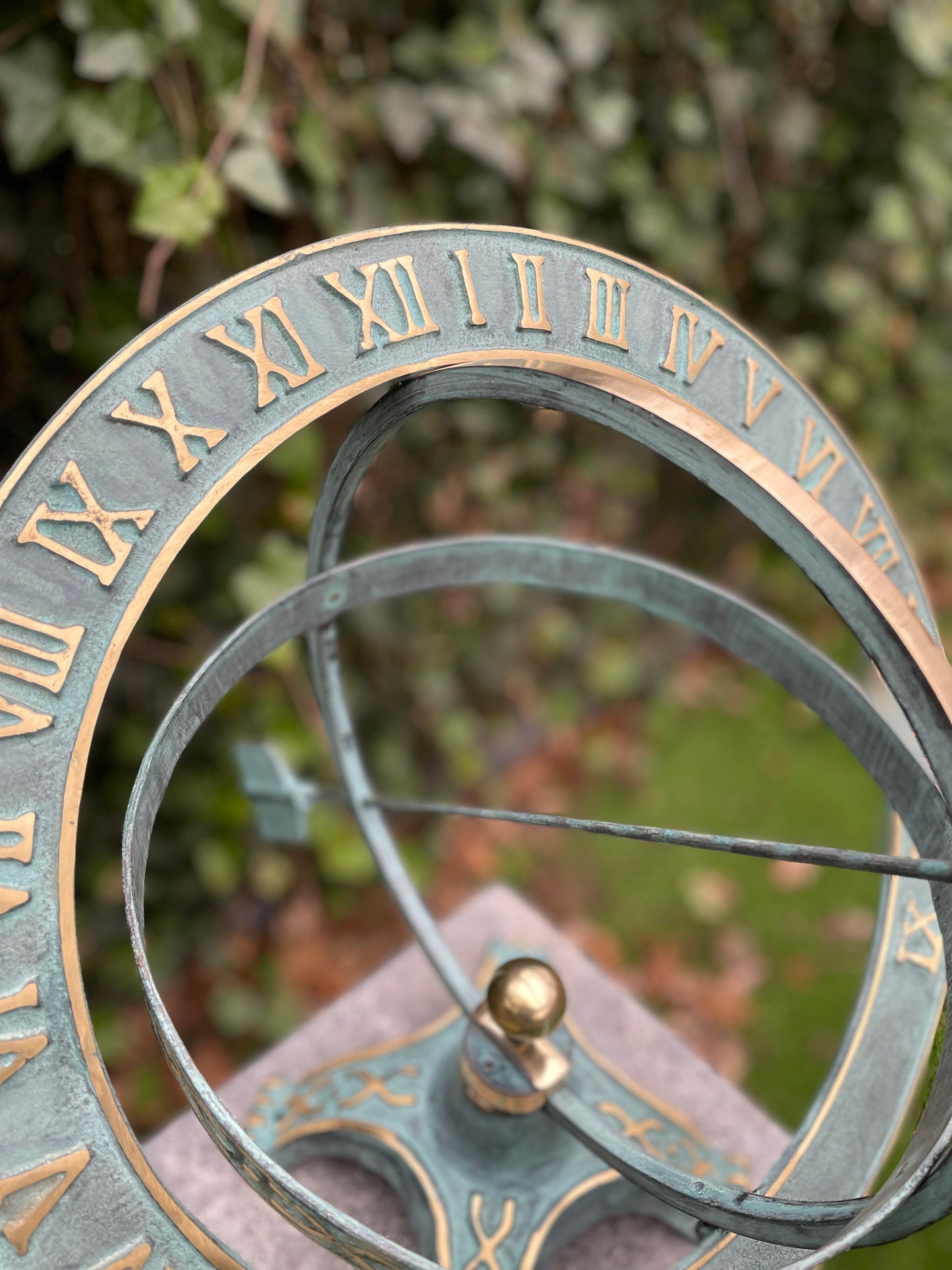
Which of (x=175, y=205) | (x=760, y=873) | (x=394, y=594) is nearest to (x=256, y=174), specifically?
(x=175, y=205)

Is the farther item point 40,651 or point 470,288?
point 470,288

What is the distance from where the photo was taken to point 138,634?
2.49 metres

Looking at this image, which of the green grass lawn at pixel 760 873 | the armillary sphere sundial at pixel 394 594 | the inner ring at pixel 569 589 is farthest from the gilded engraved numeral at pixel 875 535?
the green grass lawn at pixel 760 873

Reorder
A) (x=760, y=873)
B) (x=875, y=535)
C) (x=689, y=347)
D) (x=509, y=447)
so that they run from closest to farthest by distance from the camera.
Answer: (x=689, y=347), (x=875, y=535), (x=509, y=447), (x=760, y=873)

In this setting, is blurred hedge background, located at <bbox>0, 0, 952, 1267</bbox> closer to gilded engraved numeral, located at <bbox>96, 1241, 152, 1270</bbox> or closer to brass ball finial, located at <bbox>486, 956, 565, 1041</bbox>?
brass ball finial, located at <bbox>486, 956, 565, 1041</bbox>

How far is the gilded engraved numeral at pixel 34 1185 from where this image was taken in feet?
3.06

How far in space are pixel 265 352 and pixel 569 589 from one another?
2.41ft

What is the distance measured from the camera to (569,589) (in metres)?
1.70

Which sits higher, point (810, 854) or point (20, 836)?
point (20, 836)

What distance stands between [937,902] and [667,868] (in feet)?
7.54

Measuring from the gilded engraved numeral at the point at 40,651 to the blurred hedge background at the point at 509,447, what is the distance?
1.05m

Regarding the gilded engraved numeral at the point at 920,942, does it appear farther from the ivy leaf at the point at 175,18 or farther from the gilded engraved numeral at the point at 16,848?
the ivy leaf at the point at 175,18

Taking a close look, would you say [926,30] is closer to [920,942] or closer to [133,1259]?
[920,942]

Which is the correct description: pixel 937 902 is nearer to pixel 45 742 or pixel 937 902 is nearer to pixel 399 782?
pixel 45 742
